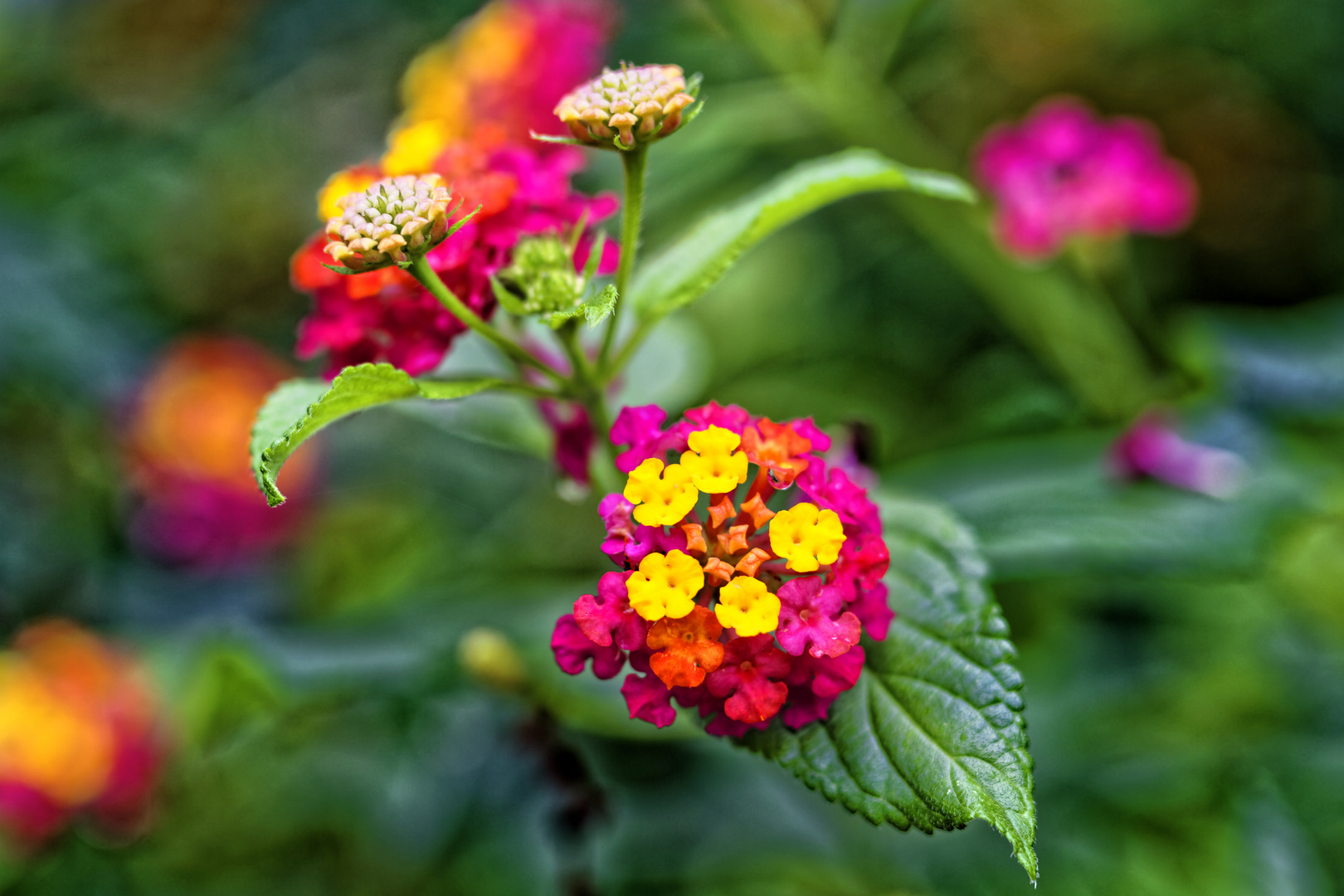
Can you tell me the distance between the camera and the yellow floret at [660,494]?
0.73 meters

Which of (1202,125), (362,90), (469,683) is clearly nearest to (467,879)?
(469,683)

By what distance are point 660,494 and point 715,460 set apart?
0.05 meters

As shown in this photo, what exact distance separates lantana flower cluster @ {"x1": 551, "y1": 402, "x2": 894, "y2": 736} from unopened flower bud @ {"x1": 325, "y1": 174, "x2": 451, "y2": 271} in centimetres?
21

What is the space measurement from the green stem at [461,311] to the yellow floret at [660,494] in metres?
0.16

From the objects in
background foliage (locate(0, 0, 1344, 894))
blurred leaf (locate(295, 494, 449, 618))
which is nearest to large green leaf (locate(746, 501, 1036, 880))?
background foliage (locate(0, 0, 1344, 894))

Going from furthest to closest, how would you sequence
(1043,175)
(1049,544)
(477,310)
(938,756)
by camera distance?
(1043,175) < (1049,544) < (477,310) < (938,756)

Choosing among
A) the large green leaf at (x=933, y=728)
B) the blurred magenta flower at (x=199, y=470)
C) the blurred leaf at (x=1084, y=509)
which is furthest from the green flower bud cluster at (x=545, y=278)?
the blurred magenta flower at (x=199, y=470)

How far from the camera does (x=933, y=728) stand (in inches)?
28.5

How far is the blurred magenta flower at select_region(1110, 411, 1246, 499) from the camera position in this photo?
1.26 meters

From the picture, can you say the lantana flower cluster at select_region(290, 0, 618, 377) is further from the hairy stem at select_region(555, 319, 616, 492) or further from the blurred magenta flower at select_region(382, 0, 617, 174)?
the blurred magenta flower at select_region(382, 0, 617, 174)

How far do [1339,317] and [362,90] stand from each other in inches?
79.2

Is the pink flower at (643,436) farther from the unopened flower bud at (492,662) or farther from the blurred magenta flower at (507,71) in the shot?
the blurred magenta flower at (507,71)

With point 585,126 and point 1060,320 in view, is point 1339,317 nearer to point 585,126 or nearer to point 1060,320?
point 1060,320

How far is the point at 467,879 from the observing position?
4.96ft
